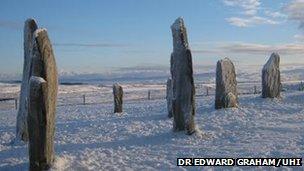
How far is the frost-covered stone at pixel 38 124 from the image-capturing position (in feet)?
42.8

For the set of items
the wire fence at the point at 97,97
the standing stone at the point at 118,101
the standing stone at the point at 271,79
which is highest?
the standing stone at the point at 271,79

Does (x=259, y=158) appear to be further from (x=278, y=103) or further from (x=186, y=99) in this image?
(x=278, y=103)

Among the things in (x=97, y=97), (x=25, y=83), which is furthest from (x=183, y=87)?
(x=97, y=97)

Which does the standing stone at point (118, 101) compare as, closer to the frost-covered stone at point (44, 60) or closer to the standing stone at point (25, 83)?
the standing stone at point (25, 83)

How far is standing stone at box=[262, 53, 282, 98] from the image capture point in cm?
2756

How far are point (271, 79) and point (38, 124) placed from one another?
57.7 feet

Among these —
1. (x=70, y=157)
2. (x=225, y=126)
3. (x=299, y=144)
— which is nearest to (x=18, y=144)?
(x=70, y=157)

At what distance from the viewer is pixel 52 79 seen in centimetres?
1422

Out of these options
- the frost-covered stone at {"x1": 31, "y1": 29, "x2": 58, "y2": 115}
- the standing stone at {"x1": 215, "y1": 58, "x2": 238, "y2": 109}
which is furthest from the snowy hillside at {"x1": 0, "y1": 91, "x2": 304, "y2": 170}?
the frost-covered stone at {"x1": 31, "y1": 29, "x2": 58, "y2": 115}

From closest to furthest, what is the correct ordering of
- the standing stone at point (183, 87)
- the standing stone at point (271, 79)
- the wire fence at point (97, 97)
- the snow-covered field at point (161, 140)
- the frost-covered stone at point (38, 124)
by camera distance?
the frost-covered stone at point (38, 124)
the snow-covered field at point (161, 140)
the standing stone at point (183, 87)
the standing stone at point (271, 79)
the wire fence at point (97, 97)

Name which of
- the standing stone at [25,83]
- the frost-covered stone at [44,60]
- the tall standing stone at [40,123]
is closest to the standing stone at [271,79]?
the standing stone at [25,83]

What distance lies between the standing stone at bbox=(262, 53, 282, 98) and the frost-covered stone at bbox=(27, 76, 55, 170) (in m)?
17.1

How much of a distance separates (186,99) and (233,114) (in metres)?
5.34

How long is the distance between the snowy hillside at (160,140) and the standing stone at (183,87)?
0.50 metres
